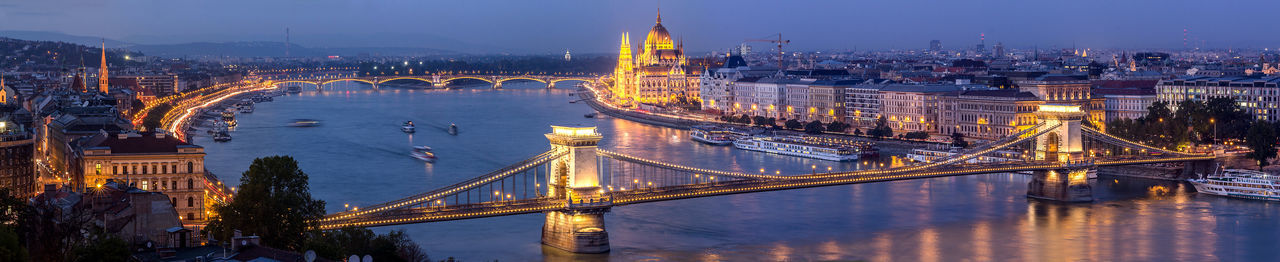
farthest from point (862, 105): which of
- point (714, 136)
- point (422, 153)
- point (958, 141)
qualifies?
point (422, 153)

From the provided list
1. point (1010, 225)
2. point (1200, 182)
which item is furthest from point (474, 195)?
point (1200, 182)

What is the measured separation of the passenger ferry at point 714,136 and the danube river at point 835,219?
286 cm

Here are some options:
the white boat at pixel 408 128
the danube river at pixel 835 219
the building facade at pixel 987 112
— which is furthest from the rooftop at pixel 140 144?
the white boat at pixel 408 128

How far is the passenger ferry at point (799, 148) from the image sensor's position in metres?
29.9

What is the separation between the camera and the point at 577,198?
53.0 feet

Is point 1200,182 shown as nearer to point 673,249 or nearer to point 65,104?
point 673,249

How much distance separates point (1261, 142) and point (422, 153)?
1518 cm

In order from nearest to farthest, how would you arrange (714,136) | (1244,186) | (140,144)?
1. (140,144)
2. (1244,186)
3. (714,136)

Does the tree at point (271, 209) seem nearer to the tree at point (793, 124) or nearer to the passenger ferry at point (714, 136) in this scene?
the passenger ferry at point (714, 136)

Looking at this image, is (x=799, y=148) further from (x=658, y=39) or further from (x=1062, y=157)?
(x=658, y=39)

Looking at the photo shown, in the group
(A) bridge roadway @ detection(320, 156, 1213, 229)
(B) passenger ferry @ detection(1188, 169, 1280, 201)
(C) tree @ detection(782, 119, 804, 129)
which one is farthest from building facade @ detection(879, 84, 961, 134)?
(A) bridge roadway @ detection(320, 156, 1213, 229)

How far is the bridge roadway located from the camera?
15.4 metres

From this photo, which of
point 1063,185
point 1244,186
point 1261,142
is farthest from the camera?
point 1261,142

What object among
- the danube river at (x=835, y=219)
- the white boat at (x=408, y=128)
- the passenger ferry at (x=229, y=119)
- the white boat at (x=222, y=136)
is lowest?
the danube river at (x=835, y=219)
